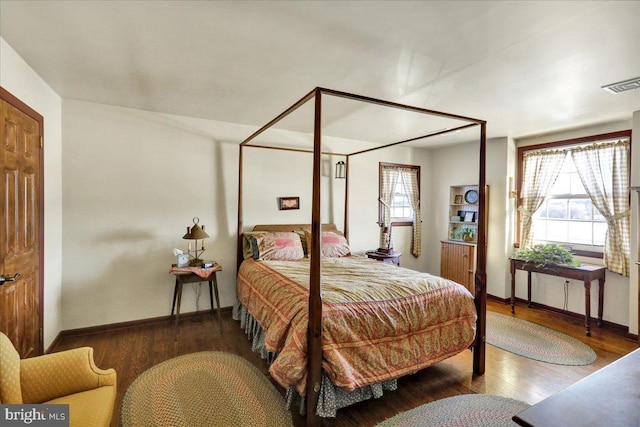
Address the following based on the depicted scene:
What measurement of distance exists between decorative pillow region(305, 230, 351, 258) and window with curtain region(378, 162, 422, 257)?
121 cm

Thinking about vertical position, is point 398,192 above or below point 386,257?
above

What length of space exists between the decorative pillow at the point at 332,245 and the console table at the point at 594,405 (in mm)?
3033

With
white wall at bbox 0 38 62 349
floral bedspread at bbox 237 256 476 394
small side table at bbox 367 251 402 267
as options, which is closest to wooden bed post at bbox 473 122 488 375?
floral bedspread at bbox 237 256 476 394

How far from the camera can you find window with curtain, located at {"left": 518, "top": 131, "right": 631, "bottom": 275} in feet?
12.1

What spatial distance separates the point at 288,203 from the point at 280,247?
86 cm

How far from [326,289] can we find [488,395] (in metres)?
1.43

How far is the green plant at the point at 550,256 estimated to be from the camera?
12.8 feet

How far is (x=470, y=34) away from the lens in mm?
1926

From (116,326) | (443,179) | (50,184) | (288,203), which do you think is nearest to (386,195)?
(443,179)

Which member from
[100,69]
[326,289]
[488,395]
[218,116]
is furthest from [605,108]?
[100,69]

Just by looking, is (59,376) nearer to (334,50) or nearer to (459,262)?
(334,50)

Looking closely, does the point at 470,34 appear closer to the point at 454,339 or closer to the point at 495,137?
the point at 454,339

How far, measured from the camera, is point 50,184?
295 cm

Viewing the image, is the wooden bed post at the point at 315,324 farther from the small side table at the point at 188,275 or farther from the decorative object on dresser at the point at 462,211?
the decorative object on dresser at the point at 462,211
